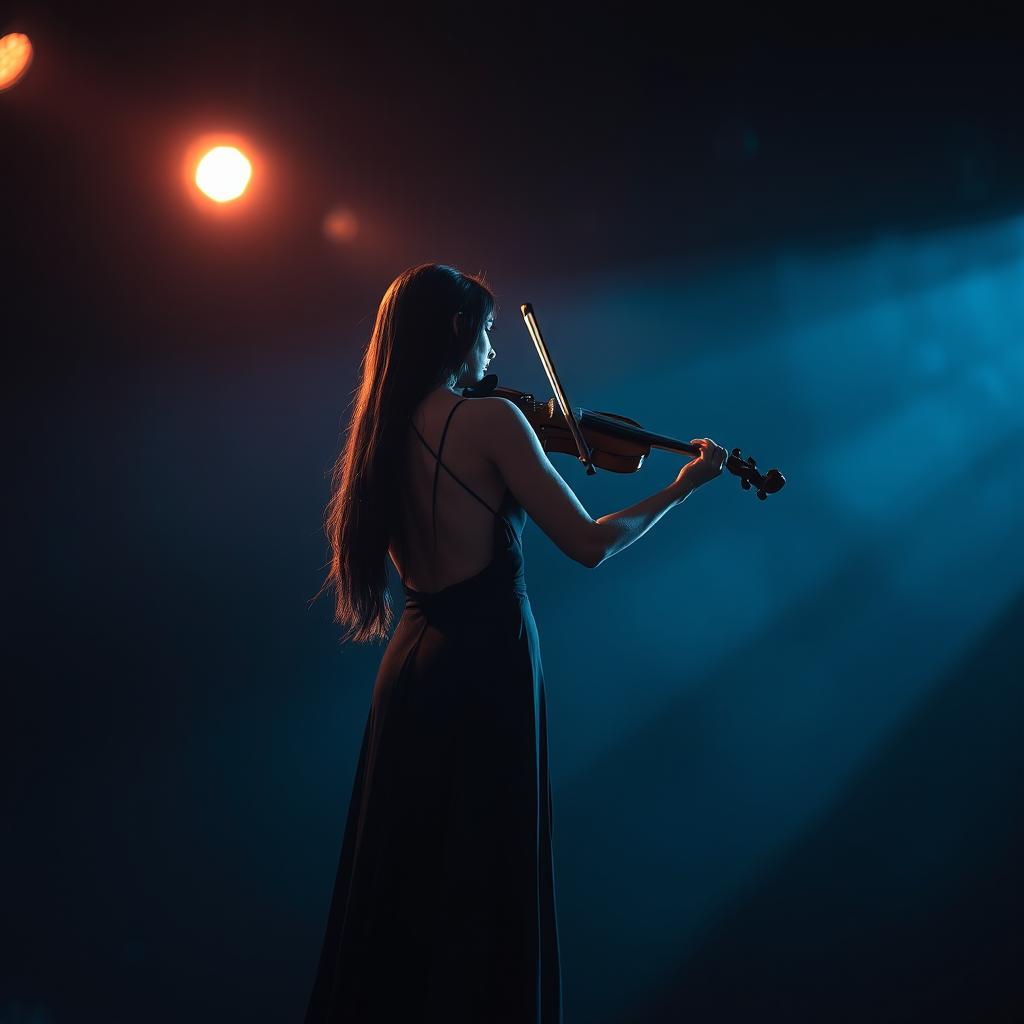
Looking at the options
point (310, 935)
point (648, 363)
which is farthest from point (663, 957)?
point (648, 363)

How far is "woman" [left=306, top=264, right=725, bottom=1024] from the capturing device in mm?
Answer: 1095

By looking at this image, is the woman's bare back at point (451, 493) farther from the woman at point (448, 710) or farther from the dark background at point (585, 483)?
the dark background at point (585, 483)

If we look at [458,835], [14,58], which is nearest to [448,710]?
[458,835]

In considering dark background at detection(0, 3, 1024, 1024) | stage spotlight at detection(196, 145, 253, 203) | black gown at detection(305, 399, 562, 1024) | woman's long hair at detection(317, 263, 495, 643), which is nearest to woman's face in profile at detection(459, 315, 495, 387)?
woman's long hair at detection(317, 263, 495, 643)

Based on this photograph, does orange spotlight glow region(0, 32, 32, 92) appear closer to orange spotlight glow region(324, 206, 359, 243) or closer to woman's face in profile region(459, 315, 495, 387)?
orange spotlight glow region(324, 206, 359, 243)

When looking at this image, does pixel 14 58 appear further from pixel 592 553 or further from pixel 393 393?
pixel 592 553

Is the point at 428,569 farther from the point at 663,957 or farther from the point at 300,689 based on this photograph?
the point at 663,957

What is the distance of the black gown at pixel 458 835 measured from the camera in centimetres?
109

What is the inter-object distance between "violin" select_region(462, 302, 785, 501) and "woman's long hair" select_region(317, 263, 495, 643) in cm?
13

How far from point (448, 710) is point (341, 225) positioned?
1420 mm

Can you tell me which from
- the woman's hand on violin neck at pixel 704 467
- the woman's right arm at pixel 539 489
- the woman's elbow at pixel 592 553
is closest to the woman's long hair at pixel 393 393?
the woman's right arm at pixel 539 489

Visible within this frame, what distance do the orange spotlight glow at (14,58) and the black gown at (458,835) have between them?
58.7 inches

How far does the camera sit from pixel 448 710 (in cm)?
113

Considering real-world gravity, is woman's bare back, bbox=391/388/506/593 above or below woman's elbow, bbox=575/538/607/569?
above
